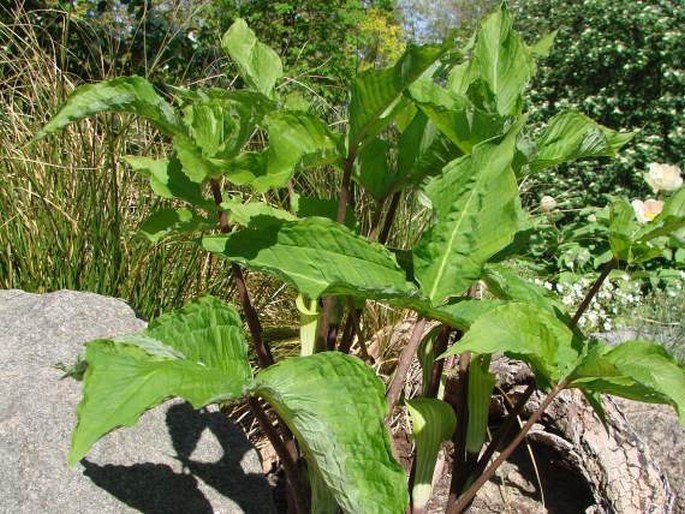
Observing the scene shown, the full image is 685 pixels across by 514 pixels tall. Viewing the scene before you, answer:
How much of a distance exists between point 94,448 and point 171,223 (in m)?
0.49

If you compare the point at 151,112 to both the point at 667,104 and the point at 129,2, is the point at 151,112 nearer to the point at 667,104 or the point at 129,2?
the point at 129,2

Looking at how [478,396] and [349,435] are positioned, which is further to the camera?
[478,396]

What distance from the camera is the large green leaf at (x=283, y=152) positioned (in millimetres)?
1253

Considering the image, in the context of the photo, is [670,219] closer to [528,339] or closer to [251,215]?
[528,339]

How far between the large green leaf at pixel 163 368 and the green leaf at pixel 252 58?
48cm

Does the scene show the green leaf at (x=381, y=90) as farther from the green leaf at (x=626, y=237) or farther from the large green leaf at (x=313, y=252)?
the green leaf at (x=626, y=237)

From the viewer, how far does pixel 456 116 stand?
1.31 m

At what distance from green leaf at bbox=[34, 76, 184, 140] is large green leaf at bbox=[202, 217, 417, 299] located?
224 mm

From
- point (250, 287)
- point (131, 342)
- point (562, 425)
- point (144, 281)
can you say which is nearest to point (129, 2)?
point (250, 287)

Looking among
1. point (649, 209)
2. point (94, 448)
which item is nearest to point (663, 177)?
point (649, 209)

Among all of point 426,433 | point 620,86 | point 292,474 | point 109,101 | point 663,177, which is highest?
point 620,86

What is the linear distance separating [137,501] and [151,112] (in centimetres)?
78

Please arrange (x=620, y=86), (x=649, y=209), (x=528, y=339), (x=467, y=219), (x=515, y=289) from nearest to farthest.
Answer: (x=528, y=339)
(x=467, y=219)
(x=515, y=289)
(x=649, y=209)
(x=620, y=86)

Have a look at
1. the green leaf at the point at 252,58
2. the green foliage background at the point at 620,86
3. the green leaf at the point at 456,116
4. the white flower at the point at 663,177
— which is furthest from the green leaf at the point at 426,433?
the green foliage background at the point at 620,86
